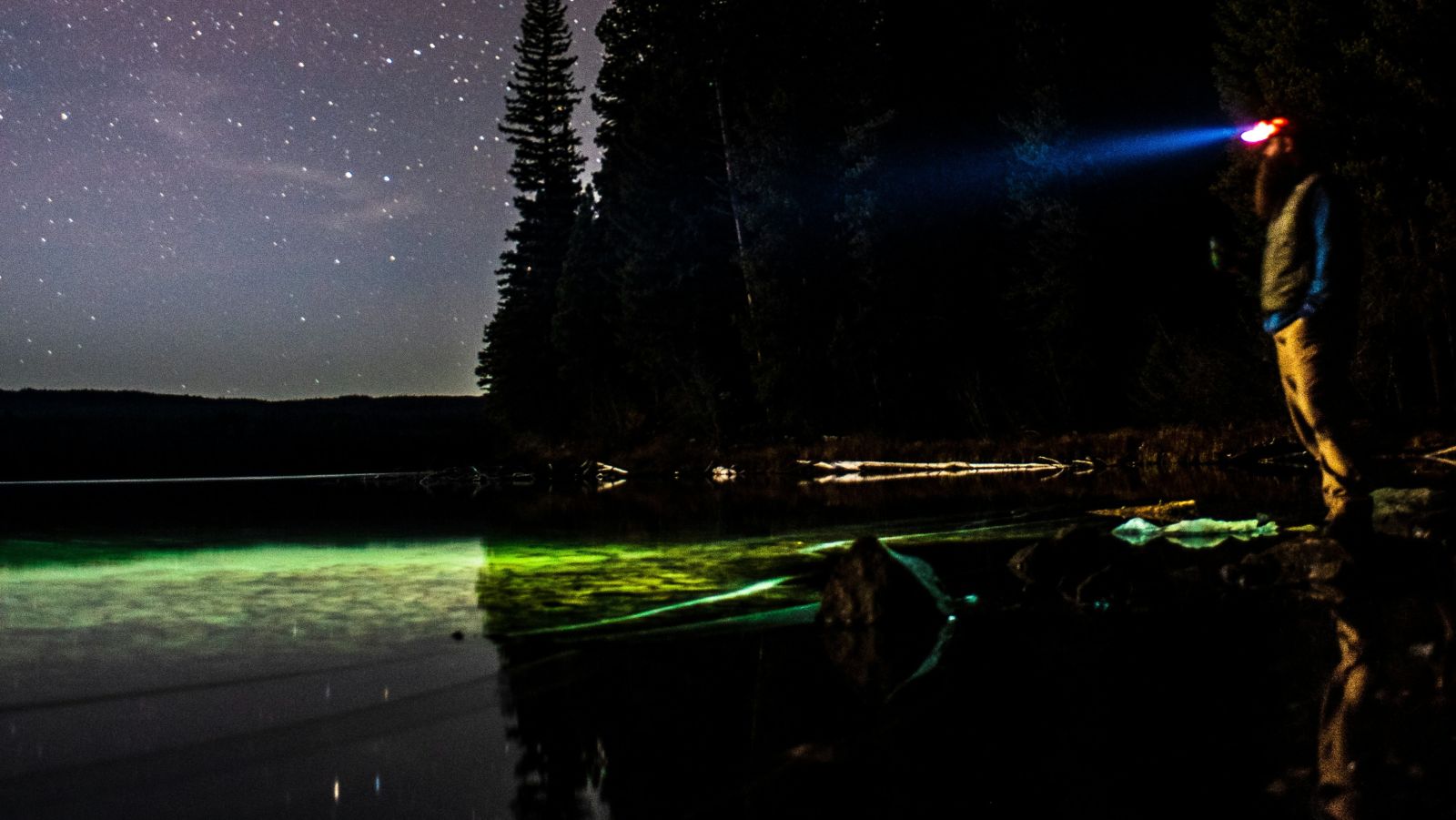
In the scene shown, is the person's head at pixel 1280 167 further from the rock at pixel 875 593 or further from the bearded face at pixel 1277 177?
the rock at pixel 875 593

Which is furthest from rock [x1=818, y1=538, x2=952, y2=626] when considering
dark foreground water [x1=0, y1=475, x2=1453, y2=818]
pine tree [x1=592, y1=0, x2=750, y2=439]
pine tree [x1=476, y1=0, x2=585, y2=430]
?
pine tree [x1=476, y1=0, x2=585, y2=430]

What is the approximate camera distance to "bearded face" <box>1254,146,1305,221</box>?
5434mm

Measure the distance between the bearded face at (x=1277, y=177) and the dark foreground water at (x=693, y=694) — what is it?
197cm

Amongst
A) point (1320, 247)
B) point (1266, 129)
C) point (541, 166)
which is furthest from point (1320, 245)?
point (541, 166)

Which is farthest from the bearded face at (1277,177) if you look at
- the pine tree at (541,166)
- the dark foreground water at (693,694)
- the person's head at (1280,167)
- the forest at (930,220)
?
the pine tree at (541,166)

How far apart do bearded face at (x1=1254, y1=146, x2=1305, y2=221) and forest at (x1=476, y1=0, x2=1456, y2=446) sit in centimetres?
1344

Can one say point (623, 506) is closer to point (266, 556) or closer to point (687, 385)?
point (266, 556)

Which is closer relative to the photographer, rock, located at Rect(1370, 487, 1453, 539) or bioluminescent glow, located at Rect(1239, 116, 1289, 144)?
rock, located at Rect(1370, 487, 1453, 539)

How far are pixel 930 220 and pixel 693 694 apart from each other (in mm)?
28743

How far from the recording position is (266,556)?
7367mm

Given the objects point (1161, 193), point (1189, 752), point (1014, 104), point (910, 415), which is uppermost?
point (1014, 104)

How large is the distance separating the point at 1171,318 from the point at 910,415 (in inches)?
286

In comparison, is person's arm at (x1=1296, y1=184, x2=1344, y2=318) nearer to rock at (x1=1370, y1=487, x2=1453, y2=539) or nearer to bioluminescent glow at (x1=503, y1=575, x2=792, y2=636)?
rock at (x1=1370, y1=487, x2=1453, y2=539)

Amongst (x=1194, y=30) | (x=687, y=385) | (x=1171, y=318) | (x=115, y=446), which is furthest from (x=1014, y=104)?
(x=115, y=446)
